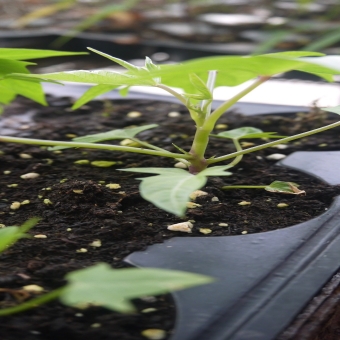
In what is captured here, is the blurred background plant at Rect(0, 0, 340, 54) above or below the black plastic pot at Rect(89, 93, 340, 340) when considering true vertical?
above

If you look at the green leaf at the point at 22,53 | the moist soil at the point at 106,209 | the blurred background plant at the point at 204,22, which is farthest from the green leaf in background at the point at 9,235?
the blurred background plant at the point at 204,22

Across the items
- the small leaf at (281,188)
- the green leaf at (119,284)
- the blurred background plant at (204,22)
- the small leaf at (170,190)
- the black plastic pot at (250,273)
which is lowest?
the black plastic pot at (250,273)

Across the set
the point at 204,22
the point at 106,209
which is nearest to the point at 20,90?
the point at 106,209

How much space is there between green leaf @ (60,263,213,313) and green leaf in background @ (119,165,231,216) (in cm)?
7

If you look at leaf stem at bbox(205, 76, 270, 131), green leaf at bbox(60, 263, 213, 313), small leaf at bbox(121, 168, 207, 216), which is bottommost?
green leaf at bbox(60, 263, 213, 313)

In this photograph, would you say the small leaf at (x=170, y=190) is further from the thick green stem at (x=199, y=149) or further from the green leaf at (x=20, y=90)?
the green leaf at (x=20, y=90)

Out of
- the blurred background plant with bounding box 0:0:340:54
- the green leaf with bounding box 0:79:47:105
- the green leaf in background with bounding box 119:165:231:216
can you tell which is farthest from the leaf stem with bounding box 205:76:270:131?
the blurred background plant with bounding box 0:0:340:54

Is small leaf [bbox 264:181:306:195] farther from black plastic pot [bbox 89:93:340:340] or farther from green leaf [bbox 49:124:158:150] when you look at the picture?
green leaf [bbox 49:124:158:150]

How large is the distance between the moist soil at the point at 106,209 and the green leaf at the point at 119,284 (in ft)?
0.28

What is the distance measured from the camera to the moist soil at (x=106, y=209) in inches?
15.0

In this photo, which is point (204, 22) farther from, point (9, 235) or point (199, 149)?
point (9, 235)

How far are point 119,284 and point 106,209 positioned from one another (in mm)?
266

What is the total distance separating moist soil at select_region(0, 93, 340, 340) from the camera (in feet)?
1.25

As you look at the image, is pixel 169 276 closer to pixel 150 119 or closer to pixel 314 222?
pixel 314 222
